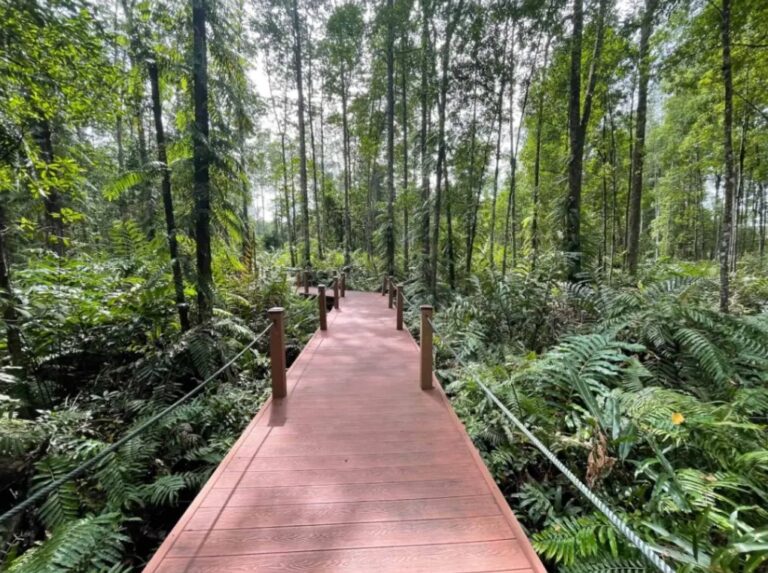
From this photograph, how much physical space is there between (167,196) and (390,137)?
750cm

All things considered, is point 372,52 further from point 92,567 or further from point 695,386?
point 92,567

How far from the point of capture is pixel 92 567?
1.95m

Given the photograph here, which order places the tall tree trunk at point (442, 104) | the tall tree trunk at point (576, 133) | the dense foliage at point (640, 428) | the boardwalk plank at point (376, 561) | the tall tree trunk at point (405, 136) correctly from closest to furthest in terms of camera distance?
the boardwalk plank at point (376, 561)
the dense foliage at point (640, 428)
the tall tree trunk at point (576, 133)
the tall tree trunk at point (442, 104)
the tall tree trunk at point (405, 136)

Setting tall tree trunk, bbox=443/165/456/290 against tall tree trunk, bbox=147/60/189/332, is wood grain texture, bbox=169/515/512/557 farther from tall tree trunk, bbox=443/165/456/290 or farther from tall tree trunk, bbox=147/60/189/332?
tall tree trunk, bbox=443/165/456/290

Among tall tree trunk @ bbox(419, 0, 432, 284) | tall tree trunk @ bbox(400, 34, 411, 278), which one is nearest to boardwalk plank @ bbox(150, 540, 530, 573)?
tall tree trunk @ bbox(419, 0, 432, 284)

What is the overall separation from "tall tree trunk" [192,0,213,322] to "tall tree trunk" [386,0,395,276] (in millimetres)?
6552

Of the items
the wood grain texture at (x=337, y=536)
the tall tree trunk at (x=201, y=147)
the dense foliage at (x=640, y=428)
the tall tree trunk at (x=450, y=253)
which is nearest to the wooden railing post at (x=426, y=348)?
the dense foliage at (x=640, y=428)

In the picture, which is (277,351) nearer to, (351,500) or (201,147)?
(351,500)

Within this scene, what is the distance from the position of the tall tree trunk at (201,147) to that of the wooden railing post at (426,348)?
307 cm

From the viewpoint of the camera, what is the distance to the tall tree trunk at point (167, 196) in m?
4.29

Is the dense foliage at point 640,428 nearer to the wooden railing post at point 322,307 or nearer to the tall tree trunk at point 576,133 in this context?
the tall tree trunk at point 576,133

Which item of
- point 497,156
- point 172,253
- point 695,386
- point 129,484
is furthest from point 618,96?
point 129,484

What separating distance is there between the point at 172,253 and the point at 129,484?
9.58ft

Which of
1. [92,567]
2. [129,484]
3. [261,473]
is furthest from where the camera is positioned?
[129,484]
